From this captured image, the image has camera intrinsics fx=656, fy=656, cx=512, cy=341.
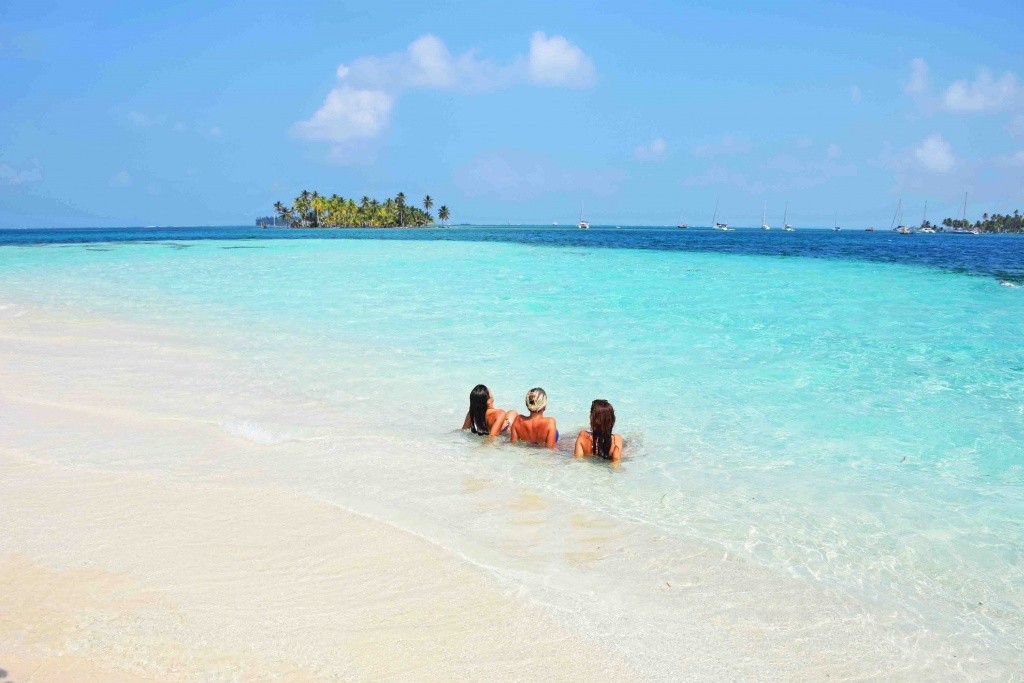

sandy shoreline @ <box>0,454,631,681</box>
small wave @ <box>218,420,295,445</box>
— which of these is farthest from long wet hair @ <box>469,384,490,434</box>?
sandy shoreline @ <box>0,454,631,681</box>

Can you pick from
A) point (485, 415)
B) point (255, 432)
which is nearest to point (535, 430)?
point (485, 415)

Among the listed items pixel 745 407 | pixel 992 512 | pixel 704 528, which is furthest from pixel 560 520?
pixel 745 407

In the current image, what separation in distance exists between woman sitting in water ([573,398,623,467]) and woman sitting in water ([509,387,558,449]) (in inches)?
12.5

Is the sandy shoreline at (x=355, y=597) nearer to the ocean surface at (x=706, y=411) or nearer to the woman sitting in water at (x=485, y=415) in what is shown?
the ocean surface at (x=706, y=411)

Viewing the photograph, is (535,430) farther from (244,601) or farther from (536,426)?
(244,601)

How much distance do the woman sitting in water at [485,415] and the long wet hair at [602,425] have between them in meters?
0.97

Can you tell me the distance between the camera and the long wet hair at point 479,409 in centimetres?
687

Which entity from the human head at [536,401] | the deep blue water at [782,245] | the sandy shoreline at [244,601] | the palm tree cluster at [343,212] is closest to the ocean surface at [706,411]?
the human head at [536,401]

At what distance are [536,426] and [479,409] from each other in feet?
A: 2.19

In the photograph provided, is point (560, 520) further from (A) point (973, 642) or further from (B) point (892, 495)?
(B) point (892, 495)

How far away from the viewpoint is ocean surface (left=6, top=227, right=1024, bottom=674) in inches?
188

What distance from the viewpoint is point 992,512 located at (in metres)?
5.43

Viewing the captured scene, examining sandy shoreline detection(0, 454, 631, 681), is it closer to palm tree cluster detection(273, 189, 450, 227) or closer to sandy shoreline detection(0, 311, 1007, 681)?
sandy shoreline detection(0, 311, 1007, 681)

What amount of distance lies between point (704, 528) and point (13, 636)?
4310 mm
